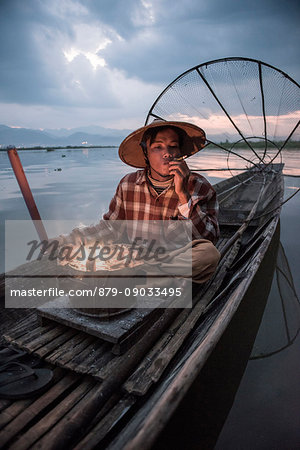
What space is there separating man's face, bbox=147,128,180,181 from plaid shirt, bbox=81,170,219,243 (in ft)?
0.66

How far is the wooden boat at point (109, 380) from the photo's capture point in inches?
42.3

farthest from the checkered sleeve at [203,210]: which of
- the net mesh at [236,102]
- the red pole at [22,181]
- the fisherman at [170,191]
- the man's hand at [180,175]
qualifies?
the red pole at [22,181]

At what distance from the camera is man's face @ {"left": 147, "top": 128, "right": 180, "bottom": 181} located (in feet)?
7.46

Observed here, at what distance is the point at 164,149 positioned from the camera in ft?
7.47

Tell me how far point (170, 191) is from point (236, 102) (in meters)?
2.83

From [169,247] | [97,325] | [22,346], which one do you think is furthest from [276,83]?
[22,346]

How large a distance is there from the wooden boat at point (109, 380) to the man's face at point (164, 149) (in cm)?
109

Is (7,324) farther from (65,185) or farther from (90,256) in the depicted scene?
(65,185)

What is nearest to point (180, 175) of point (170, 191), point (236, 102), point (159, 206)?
point (170, 191)

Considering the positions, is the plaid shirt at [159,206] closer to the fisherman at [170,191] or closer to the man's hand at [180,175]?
the fisherman at [170,191]

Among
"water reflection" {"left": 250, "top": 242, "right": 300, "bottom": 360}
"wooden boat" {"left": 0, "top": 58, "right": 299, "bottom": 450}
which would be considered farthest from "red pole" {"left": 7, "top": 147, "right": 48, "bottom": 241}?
"water reflection" {"left": 250, "top": 242, "right": 300, "bottom": 360}

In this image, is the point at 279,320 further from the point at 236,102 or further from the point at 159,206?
the point at 236,102

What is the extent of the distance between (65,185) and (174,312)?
414 inches

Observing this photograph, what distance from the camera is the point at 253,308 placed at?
314 cm
